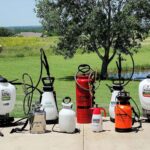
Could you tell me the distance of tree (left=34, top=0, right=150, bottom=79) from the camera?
2320 centimetres

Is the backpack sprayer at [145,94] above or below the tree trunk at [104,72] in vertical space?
above

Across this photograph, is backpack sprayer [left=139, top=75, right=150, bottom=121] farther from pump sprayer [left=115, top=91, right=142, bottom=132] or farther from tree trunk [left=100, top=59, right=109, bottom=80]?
tree trunk [left=100, top=59, right=109, bottom=80]

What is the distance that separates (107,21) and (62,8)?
2248 millimetres

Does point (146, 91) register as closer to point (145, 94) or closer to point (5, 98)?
point (145, 94)

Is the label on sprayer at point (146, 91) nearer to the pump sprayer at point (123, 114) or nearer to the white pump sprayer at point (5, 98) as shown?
the pump sprayer at point (123, 114)

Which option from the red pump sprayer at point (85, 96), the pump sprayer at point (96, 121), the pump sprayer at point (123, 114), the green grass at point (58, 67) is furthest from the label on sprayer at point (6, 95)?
the green grass at point (58, 67)

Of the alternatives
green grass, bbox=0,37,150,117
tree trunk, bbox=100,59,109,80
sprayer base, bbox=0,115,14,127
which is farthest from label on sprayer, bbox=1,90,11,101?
tree trunk, bbox=100,59,109,80

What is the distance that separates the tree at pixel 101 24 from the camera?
23.2 meters

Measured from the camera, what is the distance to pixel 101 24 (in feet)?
77.4

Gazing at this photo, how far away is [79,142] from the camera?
627 centimetres

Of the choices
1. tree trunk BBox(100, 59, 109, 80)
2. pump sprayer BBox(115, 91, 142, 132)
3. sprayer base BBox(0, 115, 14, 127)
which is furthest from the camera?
tree trunk BBox(100, 59, 109, 80)

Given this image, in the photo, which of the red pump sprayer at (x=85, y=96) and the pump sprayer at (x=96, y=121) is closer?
the pump sprayer at (x=96, y=121)

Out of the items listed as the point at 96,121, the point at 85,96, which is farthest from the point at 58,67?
the point at 96,121

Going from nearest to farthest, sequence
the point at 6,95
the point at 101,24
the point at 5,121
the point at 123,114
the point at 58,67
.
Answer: the point at 123,114, the point at 6,95, the point at 5,121, the point at 101,24, the point at 58,67
